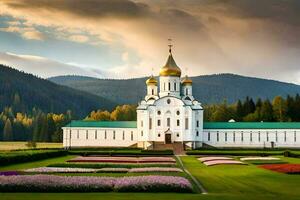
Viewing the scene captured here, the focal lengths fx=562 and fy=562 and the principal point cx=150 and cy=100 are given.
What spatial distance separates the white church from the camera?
82938 millimetres

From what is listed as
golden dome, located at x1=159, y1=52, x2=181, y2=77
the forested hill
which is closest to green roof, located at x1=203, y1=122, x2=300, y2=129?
golden dome, located at x1=159, y1=52, x2=181, y2=77

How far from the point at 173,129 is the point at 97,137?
12473 mm

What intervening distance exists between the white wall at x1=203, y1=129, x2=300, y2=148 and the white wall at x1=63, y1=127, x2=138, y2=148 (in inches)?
480

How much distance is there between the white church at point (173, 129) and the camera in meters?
82.9

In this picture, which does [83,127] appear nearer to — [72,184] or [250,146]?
[250,146]

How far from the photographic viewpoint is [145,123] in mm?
83188

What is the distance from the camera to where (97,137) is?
3440 inches

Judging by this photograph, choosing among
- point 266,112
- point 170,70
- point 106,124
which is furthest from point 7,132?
point 266,112

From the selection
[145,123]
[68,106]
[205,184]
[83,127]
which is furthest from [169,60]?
[68,106]

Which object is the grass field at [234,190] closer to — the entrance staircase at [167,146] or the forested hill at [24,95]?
the entrance staircase at [167,146]

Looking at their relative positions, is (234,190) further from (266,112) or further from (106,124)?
(266,112)

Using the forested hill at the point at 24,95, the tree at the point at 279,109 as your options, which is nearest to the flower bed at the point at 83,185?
the tree at the point at 279,109

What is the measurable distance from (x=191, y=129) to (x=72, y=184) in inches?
2362

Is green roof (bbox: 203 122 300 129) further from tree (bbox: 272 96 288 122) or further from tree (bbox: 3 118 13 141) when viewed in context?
→ tree (bbox: 3 118 13 141)
